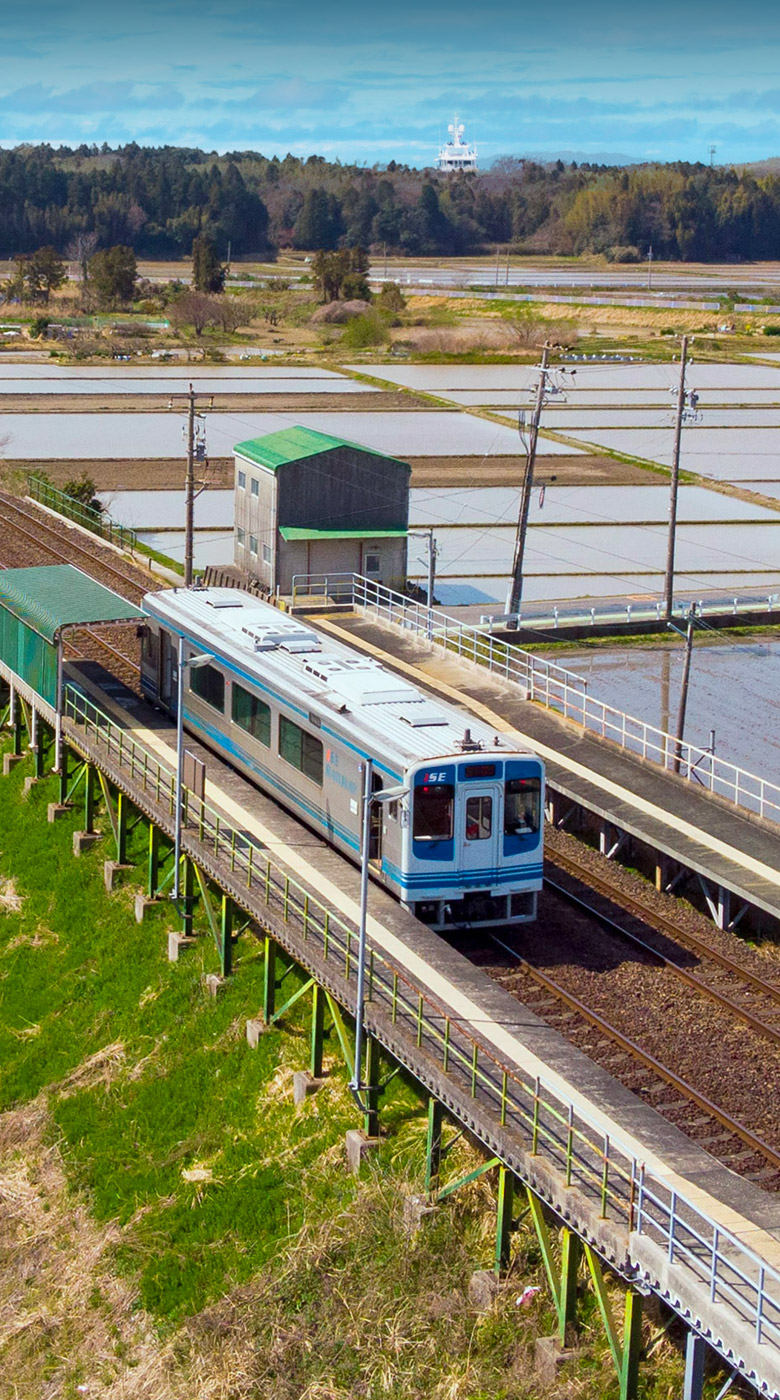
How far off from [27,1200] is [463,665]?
17060mm

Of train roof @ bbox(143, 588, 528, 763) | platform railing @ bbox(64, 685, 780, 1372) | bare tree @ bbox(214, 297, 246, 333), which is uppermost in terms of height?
bare tree @ bbox(214, 297, 246, 333)

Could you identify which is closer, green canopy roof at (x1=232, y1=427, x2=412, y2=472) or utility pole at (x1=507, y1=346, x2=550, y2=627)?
utility pole at (x1=507, y1=346, x2=550, y2=627)

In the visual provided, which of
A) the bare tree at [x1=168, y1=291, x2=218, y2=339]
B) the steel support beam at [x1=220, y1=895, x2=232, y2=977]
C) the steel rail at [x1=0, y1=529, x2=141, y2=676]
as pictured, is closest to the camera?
the steel support beam at [x1=220, y1=895, x2=232, y2=977]

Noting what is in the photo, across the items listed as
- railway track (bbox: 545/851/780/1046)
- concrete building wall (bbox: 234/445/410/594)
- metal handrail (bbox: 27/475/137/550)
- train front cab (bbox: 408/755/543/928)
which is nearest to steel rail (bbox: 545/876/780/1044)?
railway track (bbox: 545/851/780/1046)

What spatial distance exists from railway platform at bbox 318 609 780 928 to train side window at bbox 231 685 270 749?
496 cm

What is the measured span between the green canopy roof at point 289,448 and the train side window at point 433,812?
25112 millimetres

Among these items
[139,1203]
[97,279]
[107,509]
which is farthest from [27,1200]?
[97,279]

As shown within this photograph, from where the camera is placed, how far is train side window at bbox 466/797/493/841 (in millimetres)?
23547

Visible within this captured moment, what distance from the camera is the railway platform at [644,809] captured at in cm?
2584

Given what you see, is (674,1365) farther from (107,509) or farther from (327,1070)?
(107,509)

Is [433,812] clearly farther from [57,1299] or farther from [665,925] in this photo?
[57,1299]

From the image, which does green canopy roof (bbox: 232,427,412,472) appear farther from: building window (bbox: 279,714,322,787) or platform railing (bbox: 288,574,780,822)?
building window (bbox: 279,714,322,787)

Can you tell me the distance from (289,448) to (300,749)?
78.6 ft

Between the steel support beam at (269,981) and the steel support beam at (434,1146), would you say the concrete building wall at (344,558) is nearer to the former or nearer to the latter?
the steel support beam at (269,981)
